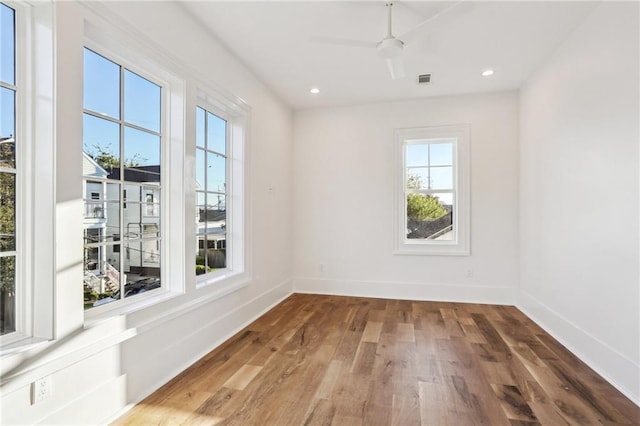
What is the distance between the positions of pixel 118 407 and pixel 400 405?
1.70 meters

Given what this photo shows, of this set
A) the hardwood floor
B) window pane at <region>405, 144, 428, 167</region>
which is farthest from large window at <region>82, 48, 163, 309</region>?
window pane at <region>405, 144, 428, 167</region>

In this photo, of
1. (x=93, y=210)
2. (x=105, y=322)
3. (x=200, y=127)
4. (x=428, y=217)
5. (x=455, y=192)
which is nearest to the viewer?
(x=105, y=322)

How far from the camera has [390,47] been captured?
96.9 inches

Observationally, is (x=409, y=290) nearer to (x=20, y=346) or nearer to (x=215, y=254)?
(x=215, y=254)

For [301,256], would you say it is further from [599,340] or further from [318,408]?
[599,340]

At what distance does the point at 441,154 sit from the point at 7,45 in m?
4.41

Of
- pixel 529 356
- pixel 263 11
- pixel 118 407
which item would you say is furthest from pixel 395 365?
pixel 263 11

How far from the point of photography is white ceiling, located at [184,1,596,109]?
8.20ft

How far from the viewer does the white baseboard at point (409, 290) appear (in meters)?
4.25

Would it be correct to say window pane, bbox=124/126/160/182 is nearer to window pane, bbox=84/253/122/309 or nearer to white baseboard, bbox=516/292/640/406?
window pane, bbox=84/253/122/309

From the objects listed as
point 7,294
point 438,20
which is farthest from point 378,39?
point 7,294

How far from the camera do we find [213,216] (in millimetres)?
3229

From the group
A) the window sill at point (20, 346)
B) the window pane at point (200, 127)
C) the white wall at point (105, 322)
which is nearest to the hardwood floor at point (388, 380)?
the white wall at point (105, 322)

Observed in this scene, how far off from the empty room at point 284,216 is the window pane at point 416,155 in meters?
0.06
